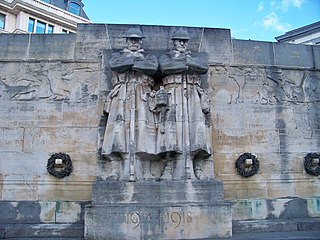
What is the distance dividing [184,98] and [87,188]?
3.72 meters

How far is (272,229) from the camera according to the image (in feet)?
26.6

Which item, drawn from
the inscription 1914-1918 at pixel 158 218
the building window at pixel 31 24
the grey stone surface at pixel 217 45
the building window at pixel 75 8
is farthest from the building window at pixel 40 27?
the inscription 1914-1918 at pixel 158 218

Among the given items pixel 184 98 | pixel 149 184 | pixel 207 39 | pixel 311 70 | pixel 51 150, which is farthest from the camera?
pixel 311 70

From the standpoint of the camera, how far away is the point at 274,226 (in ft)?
26.7

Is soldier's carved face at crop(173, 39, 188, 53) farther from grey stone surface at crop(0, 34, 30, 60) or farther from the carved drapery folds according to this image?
grey stone surface at crop(0, 34, 30, 60)

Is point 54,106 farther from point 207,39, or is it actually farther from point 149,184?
point 207,39

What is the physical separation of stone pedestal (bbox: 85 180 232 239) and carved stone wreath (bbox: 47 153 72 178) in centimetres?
168

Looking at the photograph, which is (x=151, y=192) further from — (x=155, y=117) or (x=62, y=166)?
(x=62, y=166)

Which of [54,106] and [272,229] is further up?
[54,106]

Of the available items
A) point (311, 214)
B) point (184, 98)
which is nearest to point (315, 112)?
point (311, 214)

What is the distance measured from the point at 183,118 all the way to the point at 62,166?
3.72 metres

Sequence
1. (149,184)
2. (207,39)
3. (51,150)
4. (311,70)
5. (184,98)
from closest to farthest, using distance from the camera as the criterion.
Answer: (149,184) → (184,98) → (51,150) → (207,39) → (311,70)

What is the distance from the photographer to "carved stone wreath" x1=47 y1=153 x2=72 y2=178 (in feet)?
28.0

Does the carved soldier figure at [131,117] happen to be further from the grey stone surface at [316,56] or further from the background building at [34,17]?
the background building at [34,17]
